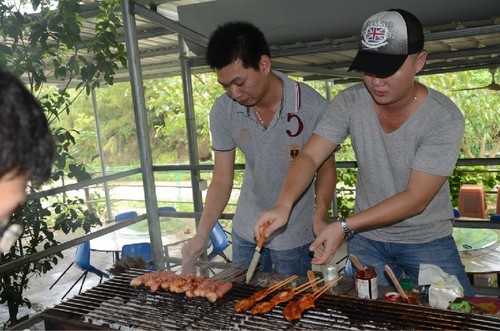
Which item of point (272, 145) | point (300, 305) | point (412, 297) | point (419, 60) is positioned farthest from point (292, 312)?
point (419, 60)

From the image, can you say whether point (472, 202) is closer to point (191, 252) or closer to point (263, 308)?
point (191, 252)

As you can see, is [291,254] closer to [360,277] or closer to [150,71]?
[360,277]

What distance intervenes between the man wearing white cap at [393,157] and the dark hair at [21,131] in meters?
1.53

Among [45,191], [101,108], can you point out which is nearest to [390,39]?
[45,191]

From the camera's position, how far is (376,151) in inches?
100

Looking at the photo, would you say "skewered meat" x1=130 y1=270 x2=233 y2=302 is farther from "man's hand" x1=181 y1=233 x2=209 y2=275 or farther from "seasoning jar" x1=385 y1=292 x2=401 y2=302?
"seasoning jar" x1=385 y1=292 x2=401 y2=302

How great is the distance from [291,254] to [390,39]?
1.46 meters

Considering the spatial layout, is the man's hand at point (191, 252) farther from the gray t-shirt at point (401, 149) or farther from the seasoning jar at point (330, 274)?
the gray t-shirt at point (401, 149)

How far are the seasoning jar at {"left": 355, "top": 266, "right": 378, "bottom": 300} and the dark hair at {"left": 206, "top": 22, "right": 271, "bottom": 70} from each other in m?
1.30

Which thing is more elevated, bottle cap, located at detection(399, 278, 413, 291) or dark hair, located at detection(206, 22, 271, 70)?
dark hair, located at detection(206, 22, 271, 70)

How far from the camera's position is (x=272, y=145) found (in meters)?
2.98

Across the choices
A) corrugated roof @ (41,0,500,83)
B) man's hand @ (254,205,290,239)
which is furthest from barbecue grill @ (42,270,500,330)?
corrugated roof @ (41,0,500,83)

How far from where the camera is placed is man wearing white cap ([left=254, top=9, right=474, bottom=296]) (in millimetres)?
2275

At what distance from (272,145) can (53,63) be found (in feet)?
9.69
